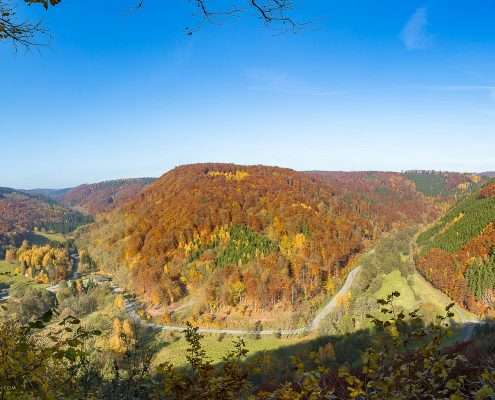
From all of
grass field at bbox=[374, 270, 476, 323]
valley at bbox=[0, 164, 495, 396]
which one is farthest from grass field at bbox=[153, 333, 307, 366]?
grass field at bbox=[374, 270, 476, 323]

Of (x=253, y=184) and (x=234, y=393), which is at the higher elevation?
(x=253, y=184)

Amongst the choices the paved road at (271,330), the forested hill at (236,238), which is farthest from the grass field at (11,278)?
the paved road at (271,330)

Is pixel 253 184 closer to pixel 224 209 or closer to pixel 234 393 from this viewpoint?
pixel 224 209

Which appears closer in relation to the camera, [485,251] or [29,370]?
[29,370]

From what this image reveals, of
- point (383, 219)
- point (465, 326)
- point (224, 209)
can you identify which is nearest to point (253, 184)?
point (224, 209)

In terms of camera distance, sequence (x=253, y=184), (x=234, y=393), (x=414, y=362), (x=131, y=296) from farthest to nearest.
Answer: (x=253, y=184)
(x=131, y=296)
(x=234, y=393)
(x=414, y=362)

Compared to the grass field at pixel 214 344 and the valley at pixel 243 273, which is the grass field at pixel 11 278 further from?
the grass field at pixel 214 344

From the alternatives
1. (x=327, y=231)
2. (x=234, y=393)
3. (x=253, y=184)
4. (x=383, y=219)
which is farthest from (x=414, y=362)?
(x=383, y=219)

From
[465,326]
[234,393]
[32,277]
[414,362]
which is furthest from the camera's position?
[32,277]

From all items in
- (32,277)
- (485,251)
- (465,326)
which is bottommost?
(32,277)
